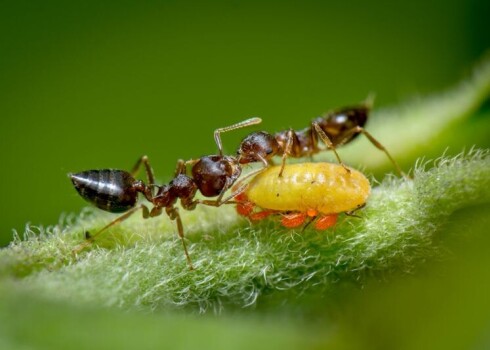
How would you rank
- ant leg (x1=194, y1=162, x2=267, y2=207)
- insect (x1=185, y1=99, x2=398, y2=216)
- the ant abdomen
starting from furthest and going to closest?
the ant abdomen, insect (x1=185, y1=99, x2=398, y2=216), ant leg (x1=194, y1=162, x2=267, y2=207)

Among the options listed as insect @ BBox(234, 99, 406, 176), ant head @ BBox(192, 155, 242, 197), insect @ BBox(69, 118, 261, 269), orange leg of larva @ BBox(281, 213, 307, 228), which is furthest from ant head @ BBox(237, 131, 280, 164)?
orange leg of larva @ BBox(281, 213, 307, 228)

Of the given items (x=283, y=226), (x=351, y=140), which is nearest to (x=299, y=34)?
(x=351, y=140)

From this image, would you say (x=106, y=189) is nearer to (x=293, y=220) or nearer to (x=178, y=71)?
(x=293, y=220)

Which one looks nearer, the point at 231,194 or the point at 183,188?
the point at 231,194

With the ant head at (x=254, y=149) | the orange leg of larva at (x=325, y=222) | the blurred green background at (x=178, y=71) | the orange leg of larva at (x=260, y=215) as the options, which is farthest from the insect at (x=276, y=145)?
the blurred green background at (x=178, y=71)

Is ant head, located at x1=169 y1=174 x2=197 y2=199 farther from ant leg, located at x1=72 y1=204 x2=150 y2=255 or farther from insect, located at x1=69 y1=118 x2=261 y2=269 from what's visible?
ant leg, located at x1=72 y1=204 x2=150 y2=255

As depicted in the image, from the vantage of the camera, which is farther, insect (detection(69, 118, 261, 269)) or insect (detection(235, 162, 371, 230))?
insect (detection(69, 118, 261, 269))

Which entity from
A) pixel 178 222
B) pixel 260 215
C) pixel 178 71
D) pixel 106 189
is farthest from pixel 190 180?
pixel 178 71

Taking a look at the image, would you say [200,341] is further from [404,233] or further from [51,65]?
[51,65]
